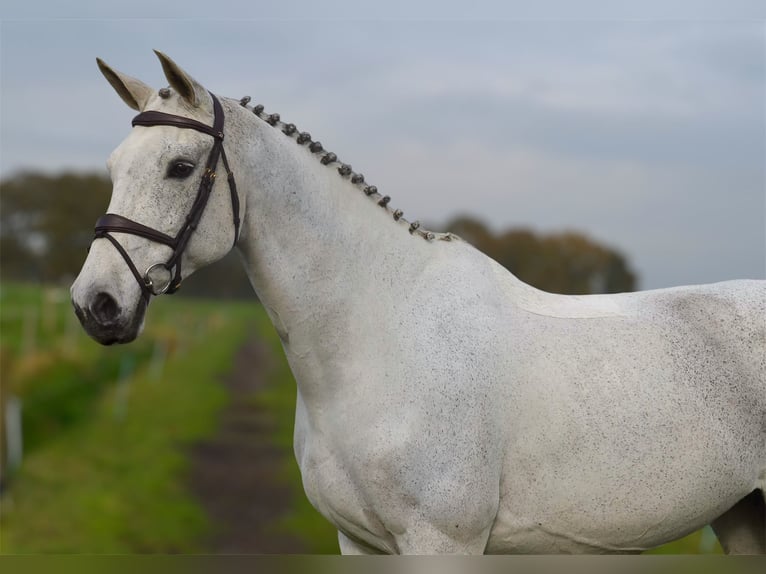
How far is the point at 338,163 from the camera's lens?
248cm

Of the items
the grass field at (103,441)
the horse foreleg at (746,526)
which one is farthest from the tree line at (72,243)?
the horse foreleg at (746,526)

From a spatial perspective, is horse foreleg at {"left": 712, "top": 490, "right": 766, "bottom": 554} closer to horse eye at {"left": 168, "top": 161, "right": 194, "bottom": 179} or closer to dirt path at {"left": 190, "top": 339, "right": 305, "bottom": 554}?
horse eye at {"left": 168, "top": 161, "right": 194, "bottom": 179}

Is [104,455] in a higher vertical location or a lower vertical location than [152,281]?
lower

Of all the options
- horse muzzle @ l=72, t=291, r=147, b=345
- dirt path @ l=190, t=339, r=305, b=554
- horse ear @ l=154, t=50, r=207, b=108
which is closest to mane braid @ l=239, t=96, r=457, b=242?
horse ear @ l=154, t=50, r=207, b=108

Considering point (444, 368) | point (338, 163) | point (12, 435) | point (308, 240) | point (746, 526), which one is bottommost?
point (12, 435)

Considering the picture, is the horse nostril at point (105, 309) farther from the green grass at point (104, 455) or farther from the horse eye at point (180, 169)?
the green grass at point (104, 455)

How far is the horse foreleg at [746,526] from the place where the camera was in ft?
9.29

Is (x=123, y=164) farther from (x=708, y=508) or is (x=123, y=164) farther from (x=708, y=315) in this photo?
(x=708, y=508)

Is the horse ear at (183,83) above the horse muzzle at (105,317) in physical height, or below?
above

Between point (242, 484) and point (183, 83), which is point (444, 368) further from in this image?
point (242, 484)

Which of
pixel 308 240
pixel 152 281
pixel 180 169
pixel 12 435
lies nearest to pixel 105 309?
pixel 152 281

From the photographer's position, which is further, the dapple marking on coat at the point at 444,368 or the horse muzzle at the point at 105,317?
the dapple marking on coat at the point at 444,368

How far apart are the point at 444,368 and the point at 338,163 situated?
2.41ft

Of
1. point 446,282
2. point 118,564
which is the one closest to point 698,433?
point 446,282
